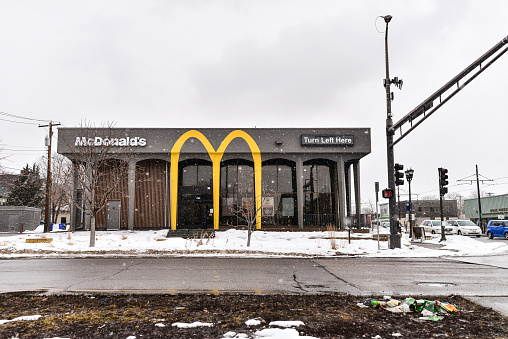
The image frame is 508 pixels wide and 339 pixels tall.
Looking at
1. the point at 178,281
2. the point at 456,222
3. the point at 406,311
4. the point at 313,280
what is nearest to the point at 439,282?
the point at 313,280

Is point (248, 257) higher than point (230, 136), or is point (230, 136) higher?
point (230, 136)

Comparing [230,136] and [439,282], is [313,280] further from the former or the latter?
[230,136]

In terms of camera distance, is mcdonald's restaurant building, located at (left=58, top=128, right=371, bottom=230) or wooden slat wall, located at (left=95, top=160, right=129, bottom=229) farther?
wooden slat wall, located at (left=95, top=160, right=129, bottom=229)

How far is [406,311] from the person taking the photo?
5633 millimetres

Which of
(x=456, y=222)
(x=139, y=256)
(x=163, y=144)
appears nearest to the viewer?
(x=139, y=256)

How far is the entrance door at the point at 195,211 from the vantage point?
3008 cm

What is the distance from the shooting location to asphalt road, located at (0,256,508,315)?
797 cm

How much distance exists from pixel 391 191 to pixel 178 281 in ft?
41.3

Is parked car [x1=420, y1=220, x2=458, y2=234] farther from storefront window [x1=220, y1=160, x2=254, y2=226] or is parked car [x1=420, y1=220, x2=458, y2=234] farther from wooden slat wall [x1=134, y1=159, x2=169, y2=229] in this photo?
wooden slat wall [x1=134, y1=159, x2=169, y2=229]

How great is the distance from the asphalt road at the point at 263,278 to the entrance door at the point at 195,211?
17239mm

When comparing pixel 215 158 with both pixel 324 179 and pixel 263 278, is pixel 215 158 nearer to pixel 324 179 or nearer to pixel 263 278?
pixel 324 179

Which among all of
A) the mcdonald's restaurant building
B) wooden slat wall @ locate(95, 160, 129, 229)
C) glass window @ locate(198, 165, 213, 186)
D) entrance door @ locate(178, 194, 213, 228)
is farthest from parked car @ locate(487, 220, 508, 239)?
wooden slat wall @ locate(95, 160, 129, 229)

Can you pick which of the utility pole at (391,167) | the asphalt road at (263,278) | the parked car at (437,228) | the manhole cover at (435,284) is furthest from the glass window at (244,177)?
the manhole cover at (435,284)

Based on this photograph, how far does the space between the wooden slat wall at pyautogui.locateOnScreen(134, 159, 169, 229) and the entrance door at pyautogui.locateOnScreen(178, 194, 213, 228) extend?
1.25 meters
